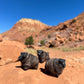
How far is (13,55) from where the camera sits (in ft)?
15.8

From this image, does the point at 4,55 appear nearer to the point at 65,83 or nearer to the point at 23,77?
the point at 23,77

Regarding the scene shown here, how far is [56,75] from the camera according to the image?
279 cm

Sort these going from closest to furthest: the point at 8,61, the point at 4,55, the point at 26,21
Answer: the point at 8,61 → the point at 4,55 → the point at 26,21

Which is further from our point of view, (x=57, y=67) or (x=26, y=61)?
(x=26, y=61)

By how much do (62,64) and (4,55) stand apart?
3972 millimetres

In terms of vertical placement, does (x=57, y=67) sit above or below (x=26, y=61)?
below

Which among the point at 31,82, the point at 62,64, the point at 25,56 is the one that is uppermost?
the point at 25,56

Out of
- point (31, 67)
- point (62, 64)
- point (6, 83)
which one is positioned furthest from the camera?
point (31, 67)

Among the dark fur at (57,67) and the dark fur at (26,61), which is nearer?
the dark fur at (57,67)

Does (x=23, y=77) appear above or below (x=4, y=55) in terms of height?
below

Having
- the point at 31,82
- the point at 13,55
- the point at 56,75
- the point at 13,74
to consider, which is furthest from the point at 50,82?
the point at 13,55

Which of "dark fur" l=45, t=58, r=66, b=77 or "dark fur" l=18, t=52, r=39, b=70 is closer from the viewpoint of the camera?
"dark fur" l=45, t=58, r=66, b=77

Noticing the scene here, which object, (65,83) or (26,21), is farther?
(26,21)

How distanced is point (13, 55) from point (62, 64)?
3.63m
